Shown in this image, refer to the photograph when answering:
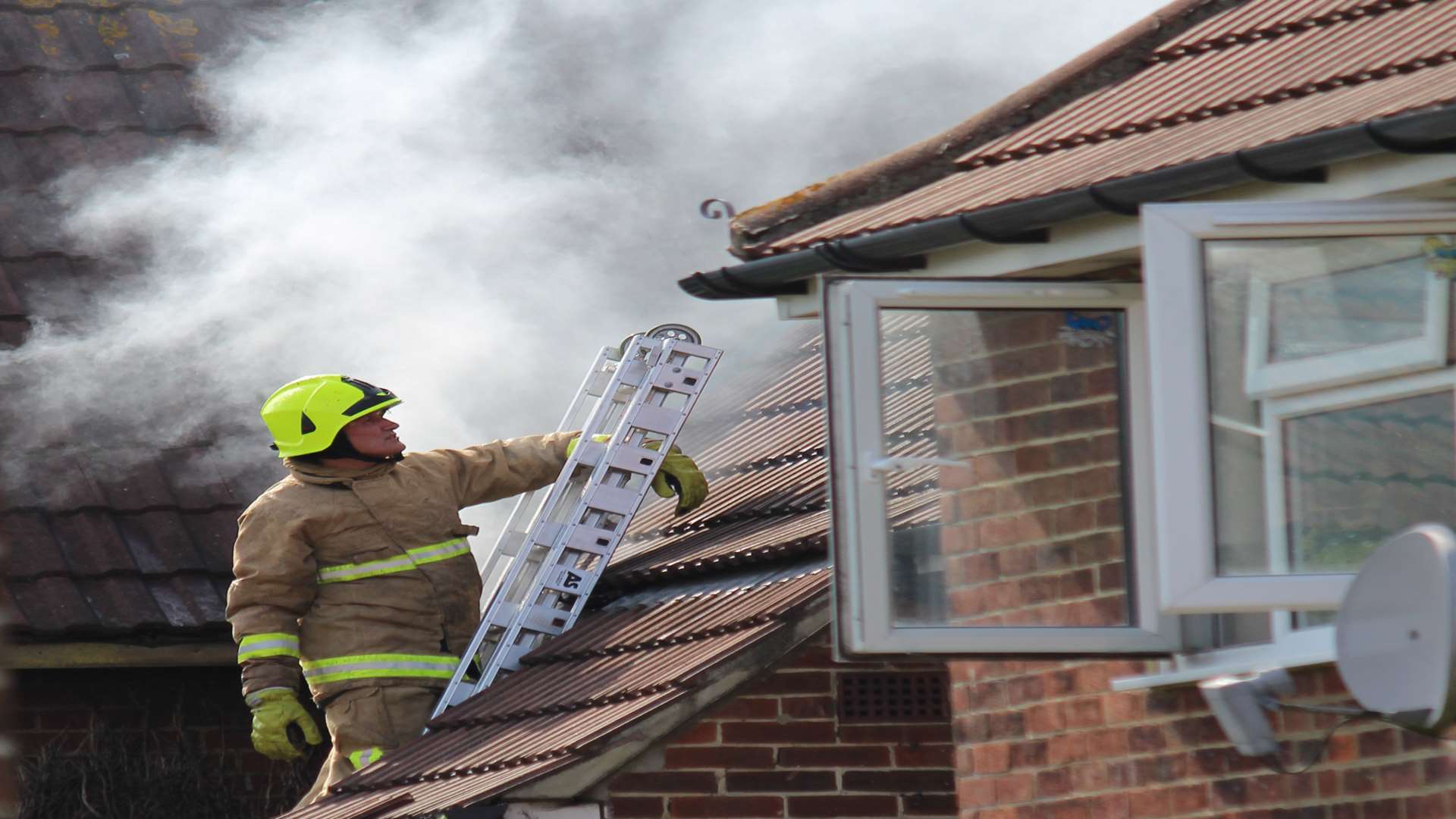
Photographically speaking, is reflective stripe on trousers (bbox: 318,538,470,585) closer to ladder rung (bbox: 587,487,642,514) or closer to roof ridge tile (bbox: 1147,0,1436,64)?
ladder rung (bbox: 587,487,642,514)

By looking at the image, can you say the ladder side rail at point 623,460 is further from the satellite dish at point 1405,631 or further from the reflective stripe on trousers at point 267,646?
the satellite dish at point 1405,631

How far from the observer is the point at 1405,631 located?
4062mm

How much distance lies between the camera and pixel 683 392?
8.10m

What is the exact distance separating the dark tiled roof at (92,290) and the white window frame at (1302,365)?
16.8 ft

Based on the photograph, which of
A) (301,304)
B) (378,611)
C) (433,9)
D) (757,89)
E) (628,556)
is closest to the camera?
(378,611)

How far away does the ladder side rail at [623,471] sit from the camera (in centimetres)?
781

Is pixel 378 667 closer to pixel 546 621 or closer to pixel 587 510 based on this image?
pixel 546 621

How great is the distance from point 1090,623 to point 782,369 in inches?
182

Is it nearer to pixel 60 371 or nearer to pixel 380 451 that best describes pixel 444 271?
pixel 60 371

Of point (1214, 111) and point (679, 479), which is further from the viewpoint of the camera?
point (679, 479)

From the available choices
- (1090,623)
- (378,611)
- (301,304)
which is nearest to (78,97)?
(301,304)

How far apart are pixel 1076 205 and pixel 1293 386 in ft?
2.02

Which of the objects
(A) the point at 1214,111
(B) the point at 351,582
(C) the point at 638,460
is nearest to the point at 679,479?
(C) the point at 638,460

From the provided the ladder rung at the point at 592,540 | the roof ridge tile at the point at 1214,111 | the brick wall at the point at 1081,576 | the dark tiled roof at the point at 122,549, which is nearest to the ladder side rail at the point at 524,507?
the ladder rung at the point at 592,540
